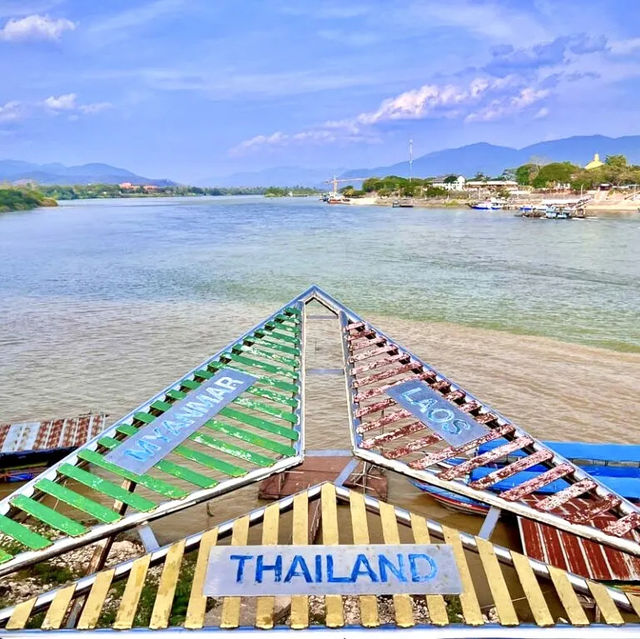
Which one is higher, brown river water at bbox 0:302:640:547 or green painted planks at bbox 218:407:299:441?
green painted planks at bbox 218:407:299:441

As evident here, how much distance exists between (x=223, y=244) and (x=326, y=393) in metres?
43.1

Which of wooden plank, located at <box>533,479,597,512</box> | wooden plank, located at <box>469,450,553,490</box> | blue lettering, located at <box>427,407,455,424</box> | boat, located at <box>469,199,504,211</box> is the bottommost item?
wooden plank, located at <box>533,479,597,512</box>

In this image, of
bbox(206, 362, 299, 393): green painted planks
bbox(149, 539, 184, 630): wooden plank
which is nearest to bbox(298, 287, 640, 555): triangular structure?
bbox(206, 362, 299, 393): green painted planks

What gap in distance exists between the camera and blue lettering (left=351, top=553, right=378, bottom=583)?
5.12m

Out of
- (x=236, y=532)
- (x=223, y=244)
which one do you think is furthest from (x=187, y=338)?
(x=223, y=244)

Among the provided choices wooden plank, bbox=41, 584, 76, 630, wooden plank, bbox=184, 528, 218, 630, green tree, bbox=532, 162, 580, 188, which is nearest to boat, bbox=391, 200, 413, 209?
green tree, bbox=532, 162, 580, 188

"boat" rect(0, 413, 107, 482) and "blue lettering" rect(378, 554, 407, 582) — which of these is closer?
"blue lettering" rect(378, 554, 407, 582)

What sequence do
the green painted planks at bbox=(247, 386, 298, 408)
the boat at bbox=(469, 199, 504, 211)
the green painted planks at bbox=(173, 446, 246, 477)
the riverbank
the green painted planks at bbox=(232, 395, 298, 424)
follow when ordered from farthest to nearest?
the riverbank, the boat at bbox=(469, 199, 504, 211), the green painted planks at bbox=(247, 386, 298, 408), the green painted planks at bbox=(232, 395, 298, 424), the green painted planks at bbox=(173, 446, 246, 477)

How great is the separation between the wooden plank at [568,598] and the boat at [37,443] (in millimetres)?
Answer: 9126

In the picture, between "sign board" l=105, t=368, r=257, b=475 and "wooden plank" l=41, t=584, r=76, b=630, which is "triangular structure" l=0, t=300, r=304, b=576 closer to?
"sign board" l=105, t=368, r=257, b=475

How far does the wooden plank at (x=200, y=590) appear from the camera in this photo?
4.76 m

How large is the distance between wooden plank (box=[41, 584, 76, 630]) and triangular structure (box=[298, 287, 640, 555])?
3374 mm

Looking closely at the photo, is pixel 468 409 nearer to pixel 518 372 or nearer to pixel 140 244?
pixel 518 372

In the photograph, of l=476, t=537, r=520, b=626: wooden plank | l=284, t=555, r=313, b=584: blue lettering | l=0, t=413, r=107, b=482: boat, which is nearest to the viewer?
l=476, t=537, r=520, b=626: wooden plank
